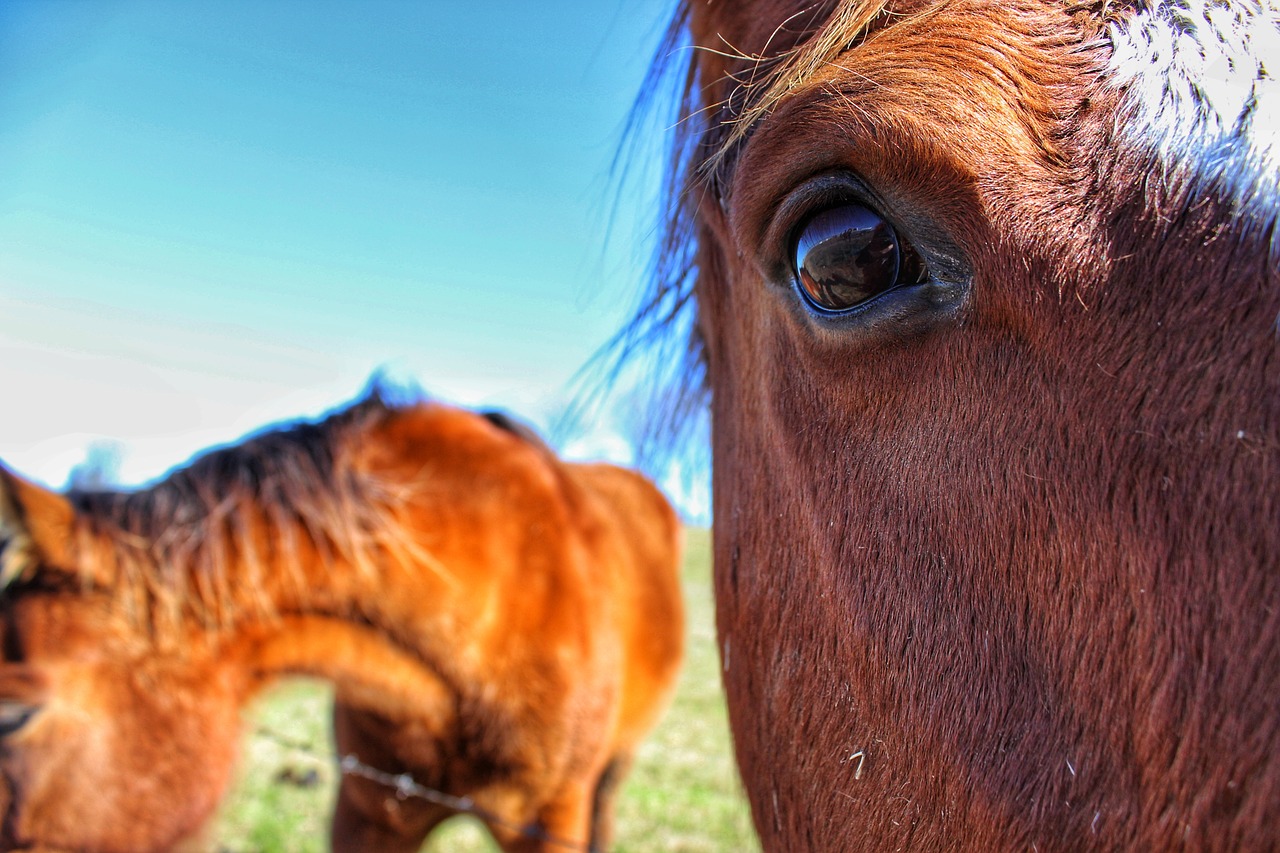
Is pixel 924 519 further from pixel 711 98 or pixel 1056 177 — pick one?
pixel 711 98

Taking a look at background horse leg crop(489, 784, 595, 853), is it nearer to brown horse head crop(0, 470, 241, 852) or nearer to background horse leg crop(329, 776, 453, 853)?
background horse leg crop(329, 776, 453, 853)

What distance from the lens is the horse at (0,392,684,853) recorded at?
259 cm

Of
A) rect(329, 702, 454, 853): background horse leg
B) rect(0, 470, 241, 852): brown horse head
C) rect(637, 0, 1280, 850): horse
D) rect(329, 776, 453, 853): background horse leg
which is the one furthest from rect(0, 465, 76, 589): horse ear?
rect(637, 0, 1280, 850): horse

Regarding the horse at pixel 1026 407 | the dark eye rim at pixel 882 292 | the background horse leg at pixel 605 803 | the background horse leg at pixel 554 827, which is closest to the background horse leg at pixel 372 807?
the background horse leg at pixel 554 827

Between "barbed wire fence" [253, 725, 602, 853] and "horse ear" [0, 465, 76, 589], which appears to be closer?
"horse ear" [0, 465, 76, 589]

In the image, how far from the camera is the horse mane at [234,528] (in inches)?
106

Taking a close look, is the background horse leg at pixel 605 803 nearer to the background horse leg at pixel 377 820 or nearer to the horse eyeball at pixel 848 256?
the background horse leg at pixel 377 820

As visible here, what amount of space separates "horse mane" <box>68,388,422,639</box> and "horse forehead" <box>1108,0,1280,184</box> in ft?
8.95

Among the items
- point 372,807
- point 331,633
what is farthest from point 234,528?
point 372,807

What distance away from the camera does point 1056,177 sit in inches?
29.4

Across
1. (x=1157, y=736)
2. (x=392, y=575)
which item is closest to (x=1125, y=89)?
(x=1157, y=736)

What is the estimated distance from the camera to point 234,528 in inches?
112

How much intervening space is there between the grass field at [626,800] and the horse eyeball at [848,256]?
3.40 meters

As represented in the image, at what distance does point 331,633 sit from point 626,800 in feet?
13.7
